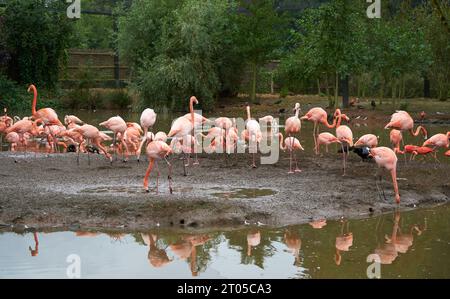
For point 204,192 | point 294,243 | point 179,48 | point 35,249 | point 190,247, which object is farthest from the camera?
point 179,48

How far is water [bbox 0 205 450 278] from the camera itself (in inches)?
293

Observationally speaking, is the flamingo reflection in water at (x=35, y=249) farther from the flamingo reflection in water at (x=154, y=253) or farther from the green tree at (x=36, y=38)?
the green tree at (x=36, y=38)

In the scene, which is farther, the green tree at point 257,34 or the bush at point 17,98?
the green tree at point 257,34

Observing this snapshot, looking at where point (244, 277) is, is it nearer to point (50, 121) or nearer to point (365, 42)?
point (50, 121)

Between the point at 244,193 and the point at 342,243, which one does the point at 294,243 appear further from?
the point at 244,193

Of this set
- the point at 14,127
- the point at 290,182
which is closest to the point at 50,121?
the point at 14,127

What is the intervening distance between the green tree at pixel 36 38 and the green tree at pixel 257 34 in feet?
24.5

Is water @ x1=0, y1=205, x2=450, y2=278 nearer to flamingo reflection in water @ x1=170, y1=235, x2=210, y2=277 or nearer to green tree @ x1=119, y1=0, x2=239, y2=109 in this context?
flamingo reflection in water @ x1=170, y1=235, x2=210, y2=277

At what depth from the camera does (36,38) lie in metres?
31.0

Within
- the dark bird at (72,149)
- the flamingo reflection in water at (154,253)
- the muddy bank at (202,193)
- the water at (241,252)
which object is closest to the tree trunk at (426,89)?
the muddy bank at (202,193)

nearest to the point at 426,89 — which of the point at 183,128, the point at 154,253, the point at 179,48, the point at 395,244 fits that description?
the point at 179,48

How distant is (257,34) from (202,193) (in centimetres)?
2398

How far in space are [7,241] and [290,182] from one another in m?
4.63

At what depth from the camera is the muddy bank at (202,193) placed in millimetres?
9398
